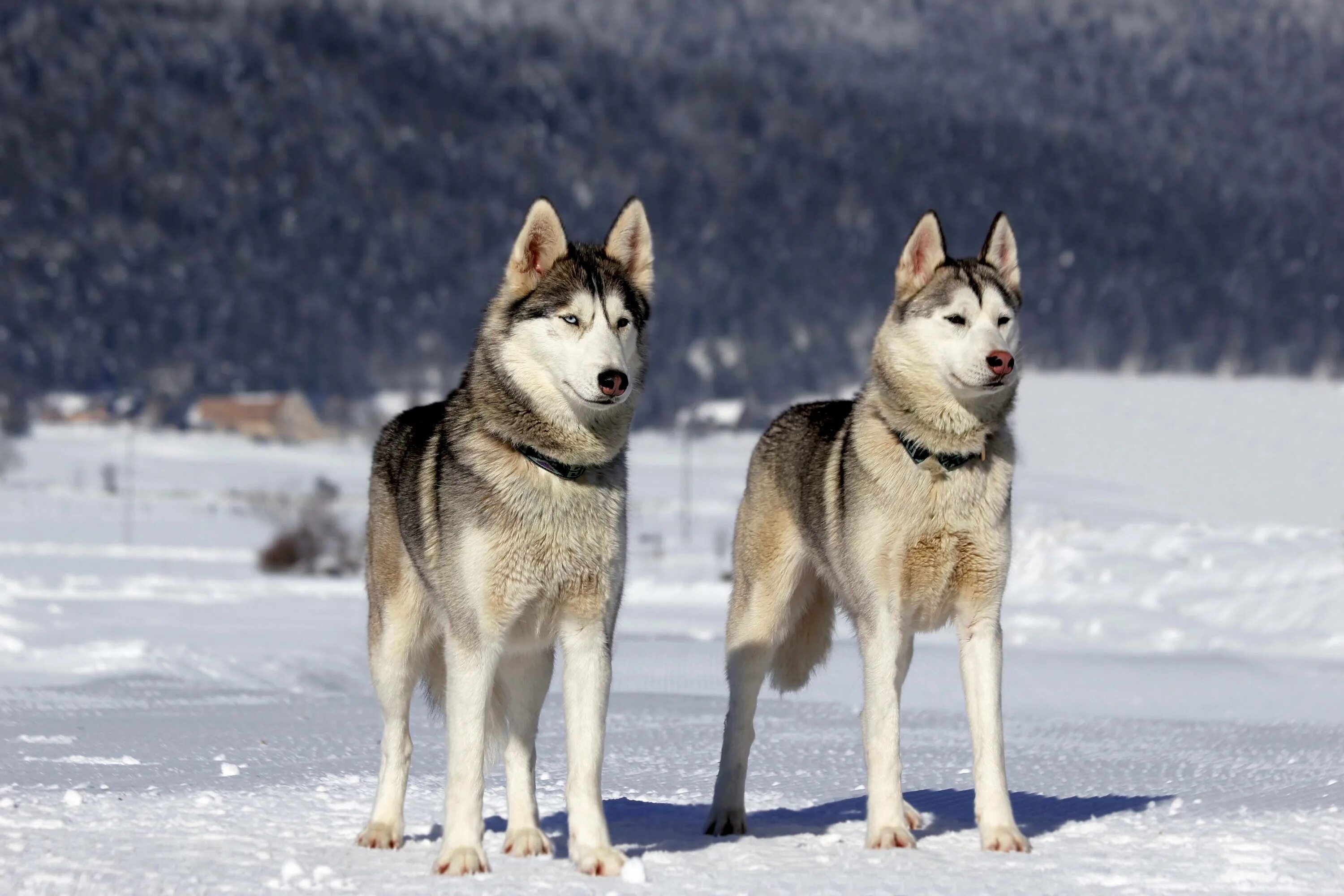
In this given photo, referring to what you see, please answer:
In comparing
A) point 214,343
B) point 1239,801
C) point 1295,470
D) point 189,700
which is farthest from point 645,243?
point 214,343

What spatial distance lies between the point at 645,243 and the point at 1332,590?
54.7ft

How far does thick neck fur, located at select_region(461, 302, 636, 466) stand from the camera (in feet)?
20.7

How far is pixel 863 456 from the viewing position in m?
7.13

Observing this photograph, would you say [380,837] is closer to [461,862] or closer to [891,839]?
[461,862]

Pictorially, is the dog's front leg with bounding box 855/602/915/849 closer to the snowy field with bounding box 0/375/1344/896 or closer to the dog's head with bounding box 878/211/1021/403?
the snowy field with bounding box 0/375/1344/896

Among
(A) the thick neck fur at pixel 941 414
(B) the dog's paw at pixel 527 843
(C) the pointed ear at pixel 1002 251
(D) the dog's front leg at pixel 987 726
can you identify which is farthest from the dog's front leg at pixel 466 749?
(C) the pointed ear at pixel 1002 251

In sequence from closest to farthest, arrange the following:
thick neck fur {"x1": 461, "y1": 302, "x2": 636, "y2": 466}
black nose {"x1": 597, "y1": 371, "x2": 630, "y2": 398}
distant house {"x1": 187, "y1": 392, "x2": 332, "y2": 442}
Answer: black nose {"x1": 597, "y1": 371, "x2": 630, "y2": 398} → thick neck fur {"x1": 461, "y1": 302, "x2": 636, "y2": 466} → distant house {"x1": 187, "y1": 392, "x2": 332, "y2": 442}

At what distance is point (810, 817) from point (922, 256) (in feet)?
8.80

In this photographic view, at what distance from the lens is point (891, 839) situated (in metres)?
6.74

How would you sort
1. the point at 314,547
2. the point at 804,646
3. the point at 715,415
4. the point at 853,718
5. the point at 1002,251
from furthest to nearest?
the point at 715,415 < the point at 314,547 < the point at 853,718 < the point at 804,646 < the point at 1002,251

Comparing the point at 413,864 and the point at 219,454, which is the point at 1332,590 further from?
the point at 219,454

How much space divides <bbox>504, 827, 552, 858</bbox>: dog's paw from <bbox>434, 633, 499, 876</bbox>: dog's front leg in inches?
17.1

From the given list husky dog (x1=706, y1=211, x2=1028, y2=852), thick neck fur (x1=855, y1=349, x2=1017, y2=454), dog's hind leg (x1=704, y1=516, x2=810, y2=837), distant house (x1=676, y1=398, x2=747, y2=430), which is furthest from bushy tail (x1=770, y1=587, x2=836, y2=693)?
distant house (x1=676, y1=398, x2=747, y2=430)

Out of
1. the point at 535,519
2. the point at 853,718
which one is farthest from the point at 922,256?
the point at 853,718
